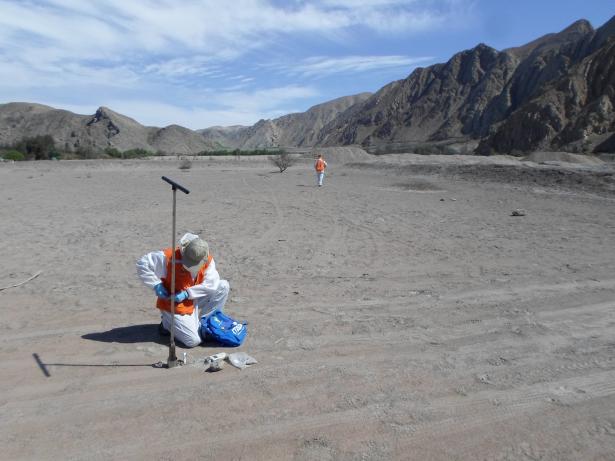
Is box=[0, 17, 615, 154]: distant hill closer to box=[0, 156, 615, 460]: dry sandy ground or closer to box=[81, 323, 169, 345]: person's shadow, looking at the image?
box=[0, 156, 615, 460]: dry sandy ground

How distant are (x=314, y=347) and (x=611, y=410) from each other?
2.54 m

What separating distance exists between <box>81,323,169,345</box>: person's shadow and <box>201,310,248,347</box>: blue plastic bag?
44 cm

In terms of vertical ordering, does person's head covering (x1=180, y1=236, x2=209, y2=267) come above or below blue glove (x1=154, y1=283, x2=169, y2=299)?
above

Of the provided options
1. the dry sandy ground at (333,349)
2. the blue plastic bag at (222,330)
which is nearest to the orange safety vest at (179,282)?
the blue plastic bag at (222,330)

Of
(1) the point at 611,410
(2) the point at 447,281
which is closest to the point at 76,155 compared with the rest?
(2) the point at 447,281

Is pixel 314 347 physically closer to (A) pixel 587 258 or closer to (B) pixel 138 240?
(A) pixel 587 258

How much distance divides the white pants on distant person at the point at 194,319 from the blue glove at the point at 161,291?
202 millimetres

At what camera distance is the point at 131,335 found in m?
5.87

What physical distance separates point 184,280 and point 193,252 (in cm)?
41

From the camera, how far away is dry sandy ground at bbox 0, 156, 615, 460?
3855mm

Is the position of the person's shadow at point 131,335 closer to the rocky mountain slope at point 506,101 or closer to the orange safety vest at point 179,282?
the orange safety vest at point 179,282

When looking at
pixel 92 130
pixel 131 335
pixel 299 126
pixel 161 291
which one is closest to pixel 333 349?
pixel 161 291

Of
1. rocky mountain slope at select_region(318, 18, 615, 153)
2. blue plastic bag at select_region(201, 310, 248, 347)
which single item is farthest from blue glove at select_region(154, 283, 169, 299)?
rocky mountain slope at select_region(318, 18, 615, 153)

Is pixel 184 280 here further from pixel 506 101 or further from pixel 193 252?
pixel 506 101
